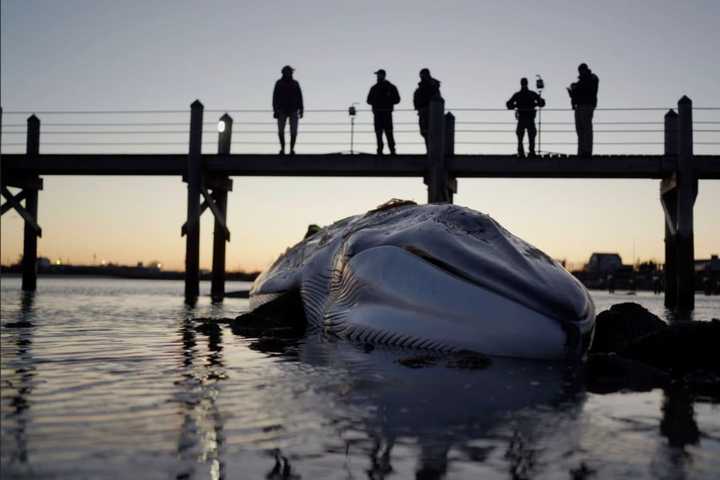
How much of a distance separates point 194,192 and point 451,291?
11109 mm

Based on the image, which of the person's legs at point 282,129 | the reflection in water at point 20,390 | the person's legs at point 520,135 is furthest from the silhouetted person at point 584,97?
the reflection in water at point 20,390

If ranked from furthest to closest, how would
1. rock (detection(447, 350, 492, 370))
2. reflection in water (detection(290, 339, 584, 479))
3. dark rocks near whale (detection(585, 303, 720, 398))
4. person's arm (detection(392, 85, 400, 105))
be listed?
person's arm (detection(392, 85, 400, 105)) → rock (detection(447, 350, 492, 370)) → dark rocks near whale (detection(585, 303, 720, 398)) → reflection in water (detection(290, 339, 584, 479))

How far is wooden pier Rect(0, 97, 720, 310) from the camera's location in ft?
44.7

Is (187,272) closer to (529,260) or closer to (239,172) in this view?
(239,172)

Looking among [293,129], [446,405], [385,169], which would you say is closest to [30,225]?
[293,129]

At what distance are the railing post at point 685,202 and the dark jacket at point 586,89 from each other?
1699 millimetres

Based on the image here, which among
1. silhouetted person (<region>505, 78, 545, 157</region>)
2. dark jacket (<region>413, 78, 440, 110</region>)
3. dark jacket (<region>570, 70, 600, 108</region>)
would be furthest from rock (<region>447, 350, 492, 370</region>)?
dark jacket (<region>413, 78, 440, 110</region>)

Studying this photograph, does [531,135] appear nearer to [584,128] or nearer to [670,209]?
[584,128]

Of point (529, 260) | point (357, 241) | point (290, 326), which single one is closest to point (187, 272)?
point (290, 326)

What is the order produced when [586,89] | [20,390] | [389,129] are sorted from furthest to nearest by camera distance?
[389,129] < [586,89] < [20,390]

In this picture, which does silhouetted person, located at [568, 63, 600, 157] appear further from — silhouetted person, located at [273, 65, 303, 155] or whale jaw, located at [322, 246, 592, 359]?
whale jaw, located at [322, 246, 592, 359]

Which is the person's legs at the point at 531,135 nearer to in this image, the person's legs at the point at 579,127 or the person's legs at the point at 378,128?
the person's legs at the point at 579,127

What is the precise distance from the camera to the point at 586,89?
13.4 meters

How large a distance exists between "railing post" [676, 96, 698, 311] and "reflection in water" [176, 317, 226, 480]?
1097 centimetres
